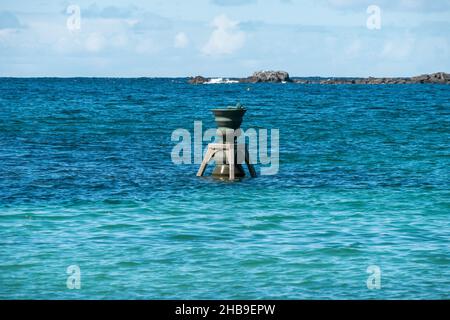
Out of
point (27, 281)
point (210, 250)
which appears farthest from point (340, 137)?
point (27, 281)

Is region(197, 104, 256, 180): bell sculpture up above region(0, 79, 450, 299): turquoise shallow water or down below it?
above

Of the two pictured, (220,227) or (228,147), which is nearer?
(220,227)

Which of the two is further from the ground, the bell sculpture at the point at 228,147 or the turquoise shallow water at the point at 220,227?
the bell sculpture at the point at 228,147

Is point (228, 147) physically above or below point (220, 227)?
above

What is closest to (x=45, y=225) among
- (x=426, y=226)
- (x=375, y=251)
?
(x=375, y=251)

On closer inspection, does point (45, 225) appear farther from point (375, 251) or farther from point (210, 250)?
point (375, 251)

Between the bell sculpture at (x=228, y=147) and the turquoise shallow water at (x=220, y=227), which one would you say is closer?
the turquoise shallow water at (x=220, y=227)

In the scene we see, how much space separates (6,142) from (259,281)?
27747 millimetres

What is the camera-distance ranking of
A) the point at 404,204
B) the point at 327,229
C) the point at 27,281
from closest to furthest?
the point at 27,281, the point at 327,229, the point at 404,204

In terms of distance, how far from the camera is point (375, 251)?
15.0m

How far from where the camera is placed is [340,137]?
45219 mm

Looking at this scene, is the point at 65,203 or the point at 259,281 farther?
the point at 65,203

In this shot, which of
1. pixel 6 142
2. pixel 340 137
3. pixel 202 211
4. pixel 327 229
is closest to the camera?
pixel 327 229

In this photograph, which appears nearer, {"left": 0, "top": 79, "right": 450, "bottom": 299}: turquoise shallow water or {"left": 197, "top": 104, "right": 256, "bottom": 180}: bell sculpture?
{"left": 0, "top": 79, "right": 450, "bottom": 299}: turquoise shallow water
